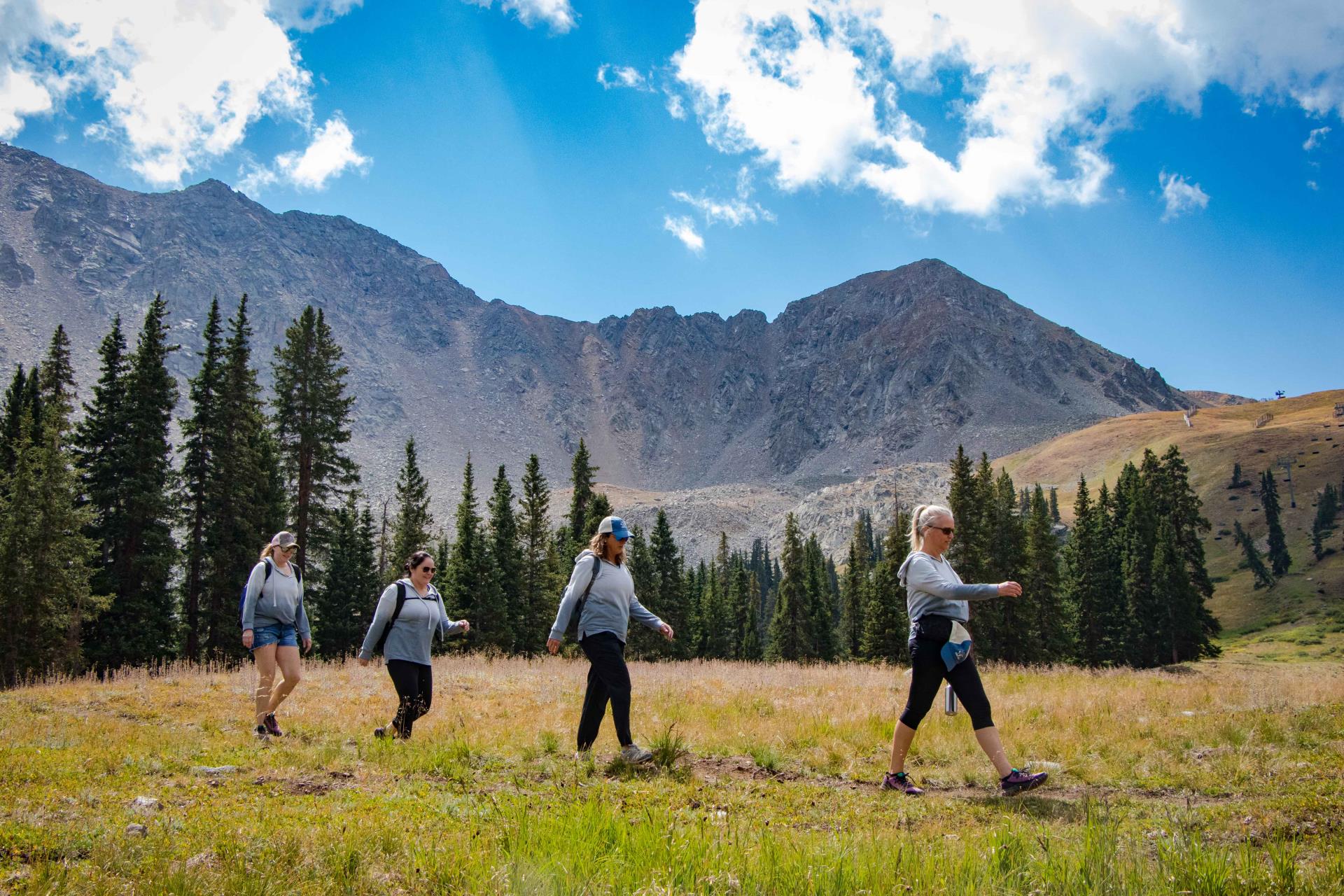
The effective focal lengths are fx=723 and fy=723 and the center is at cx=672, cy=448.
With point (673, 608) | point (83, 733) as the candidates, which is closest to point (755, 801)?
point (83, 733)

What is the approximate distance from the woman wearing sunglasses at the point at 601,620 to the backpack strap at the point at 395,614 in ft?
6.80

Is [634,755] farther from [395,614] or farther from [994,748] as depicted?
[395,614]

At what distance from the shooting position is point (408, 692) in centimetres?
780

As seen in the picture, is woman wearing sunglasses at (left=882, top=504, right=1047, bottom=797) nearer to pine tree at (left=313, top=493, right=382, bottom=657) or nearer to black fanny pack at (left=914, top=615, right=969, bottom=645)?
black fanny pack at (left=914, top=615, right=969, bottom=645)

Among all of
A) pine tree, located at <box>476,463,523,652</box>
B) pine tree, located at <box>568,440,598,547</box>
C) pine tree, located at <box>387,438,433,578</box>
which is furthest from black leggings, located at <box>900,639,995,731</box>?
pine tree, located at <box>568,440,598,547</box>

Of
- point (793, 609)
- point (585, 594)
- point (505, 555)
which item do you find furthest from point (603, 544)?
point (793, 609)

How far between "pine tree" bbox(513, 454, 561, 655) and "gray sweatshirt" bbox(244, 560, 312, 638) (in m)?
42.4

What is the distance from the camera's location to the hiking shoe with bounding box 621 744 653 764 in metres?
6.45

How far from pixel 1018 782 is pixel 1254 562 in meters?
126

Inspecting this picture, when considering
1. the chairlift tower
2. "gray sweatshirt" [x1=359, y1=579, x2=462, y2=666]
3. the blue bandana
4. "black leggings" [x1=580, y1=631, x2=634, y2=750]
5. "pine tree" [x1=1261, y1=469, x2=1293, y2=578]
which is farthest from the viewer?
the chairlift tower

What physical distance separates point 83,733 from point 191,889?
6.77 metres

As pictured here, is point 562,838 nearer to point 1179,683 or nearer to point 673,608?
point 1179,683

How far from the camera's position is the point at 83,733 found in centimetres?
779

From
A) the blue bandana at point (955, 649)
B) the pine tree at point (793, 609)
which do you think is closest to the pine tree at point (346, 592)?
the pine tree at point (793, 609)
